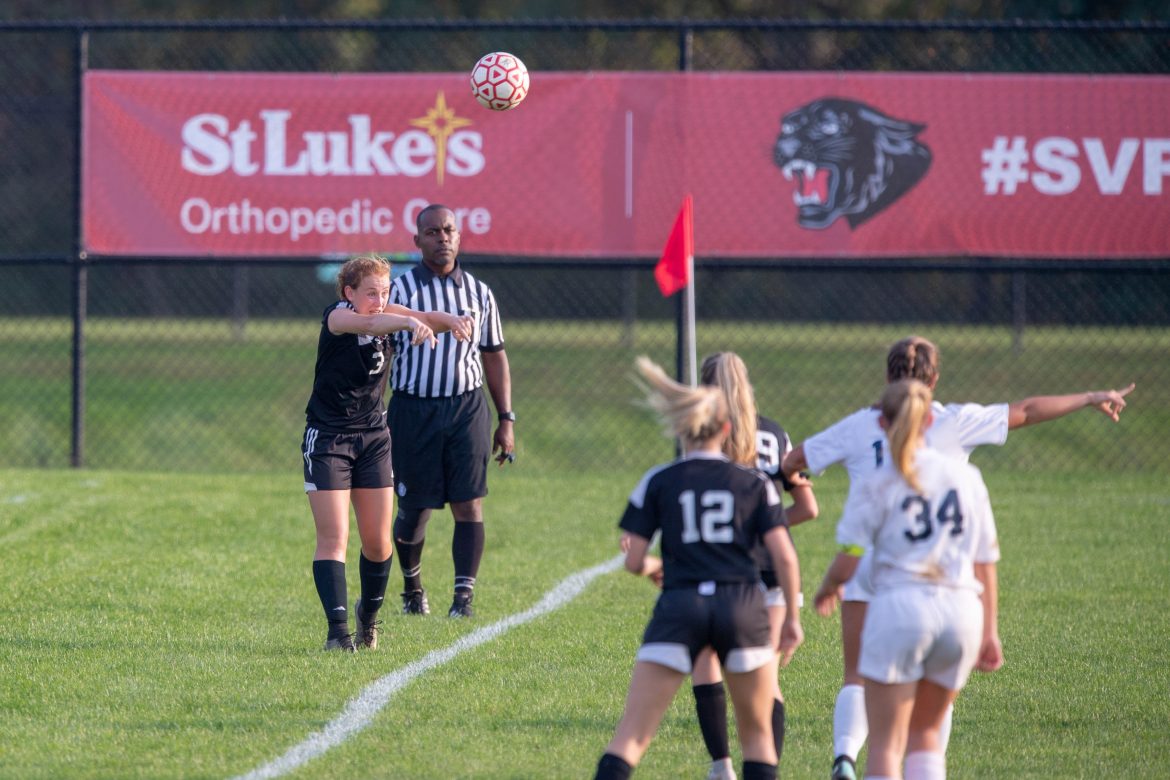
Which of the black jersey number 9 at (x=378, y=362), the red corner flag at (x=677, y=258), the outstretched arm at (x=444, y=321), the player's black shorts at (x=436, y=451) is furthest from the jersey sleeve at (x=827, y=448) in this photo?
the red corner flag at (x=677, y=258)

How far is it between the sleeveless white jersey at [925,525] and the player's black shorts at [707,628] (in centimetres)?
39

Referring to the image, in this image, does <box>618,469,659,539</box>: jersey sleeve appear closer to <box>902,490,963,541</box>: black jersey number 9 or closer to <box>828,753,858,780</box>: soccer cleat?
<box>902,490,963,541</box>: black jersey number 9

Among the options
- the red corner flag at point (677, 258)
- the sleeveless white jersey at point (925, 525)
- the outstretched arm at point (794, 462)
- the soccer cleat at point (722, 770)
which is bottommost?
the soccer cleat at point (722, 770)

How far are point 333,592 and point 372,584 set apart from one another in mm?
281

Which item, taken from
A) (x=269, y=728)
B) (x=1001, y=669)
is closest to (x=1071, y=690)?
(x=1001, y=669)

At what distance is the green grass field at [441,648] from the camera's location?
5.50m

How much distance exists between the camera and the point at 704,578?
457cm

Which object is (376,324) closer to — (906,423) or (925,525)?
(906,423)

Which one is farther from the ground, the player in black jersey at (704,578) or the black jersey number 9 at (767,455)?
the black jersey number 9 at (767,455)

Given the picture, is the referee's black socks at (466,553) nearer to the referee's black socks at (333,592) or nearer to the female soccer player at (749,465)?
the referee's black socks at (333,592)

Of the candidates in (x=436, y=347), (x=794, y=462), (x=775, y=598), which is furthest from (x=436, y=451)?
(x=775, y=598)

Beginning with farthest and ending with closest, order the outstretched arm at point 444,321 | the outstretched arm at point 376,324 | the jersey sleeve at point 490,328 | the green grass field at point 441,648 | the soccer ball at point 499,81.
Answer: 1. the soccer ball at point 499,81
2. the jersey sleeve at point 490,328
3. the outstretched arm at point 444,321
4. the outstretched arm at point 376,324
5. the green grass field at point 441,648

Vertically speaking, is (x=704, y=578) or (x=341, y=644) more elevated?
(x=704, y=578)

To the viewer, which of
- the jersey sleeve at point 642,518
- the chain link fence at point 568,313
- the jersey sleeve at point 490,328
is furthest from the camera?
the chain link fence at point 568,313
